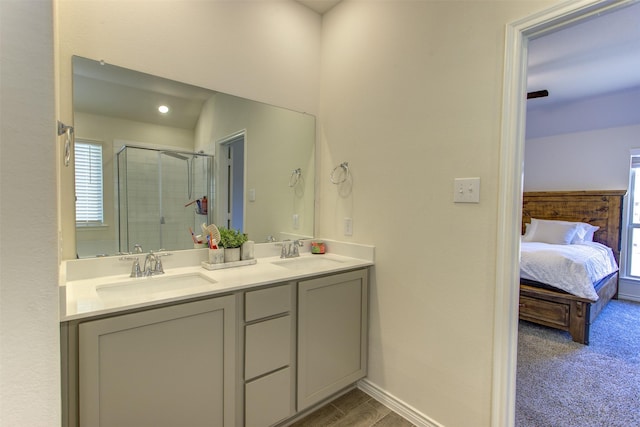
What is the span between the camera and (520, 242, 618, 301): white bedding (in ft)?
9.15

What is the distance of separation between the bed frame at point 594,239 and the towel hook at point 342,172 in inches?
89.6

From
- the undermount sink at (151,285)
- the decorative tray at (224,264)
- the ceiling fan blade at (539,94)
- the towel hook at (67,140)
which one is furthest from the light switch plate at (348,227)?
the ceiling fan blade at (539,94)

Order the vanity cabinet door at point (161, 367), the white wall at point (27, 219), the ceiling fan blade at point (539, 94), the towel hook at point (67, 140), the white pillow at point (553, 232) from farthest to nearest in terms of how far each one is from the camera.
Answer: the white pillow at point (553, 232) → the ceiling fan blade at point (539, 94) → the towel hook at point (67, 140) → the vanity cabinet door at point (161, 367) → the white wall at point (27, 219)

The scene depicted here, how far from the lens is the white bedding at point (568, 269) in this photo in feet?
9.15

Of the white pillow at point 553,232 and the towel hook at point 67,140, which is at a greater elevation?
the towel hook at point 67,140

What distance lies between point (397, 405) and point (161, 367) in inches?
53.8

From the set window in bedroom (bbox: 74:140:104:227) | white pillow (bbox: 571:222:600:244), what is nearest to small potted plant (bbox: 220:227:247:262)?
window in bedroom (bbox: 74:140:104:227)

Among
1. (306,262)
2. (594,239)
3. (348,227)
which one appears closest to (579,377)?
(348,227)

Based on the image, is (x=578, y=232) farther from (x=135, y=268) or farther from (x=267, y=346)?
(x=135, y=268)

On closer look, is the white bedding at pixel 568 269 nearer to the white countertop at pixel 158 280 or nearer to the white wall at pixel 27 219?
the white countertop at pixel 158 280

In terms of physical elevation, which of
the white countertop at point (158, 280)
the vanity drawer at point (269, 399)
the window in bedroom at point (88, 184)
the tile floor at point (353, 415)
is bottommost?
the tile floor at point (353, 415)

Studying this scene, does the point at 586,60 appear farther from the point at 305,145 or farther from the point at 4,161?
the point at 4,161

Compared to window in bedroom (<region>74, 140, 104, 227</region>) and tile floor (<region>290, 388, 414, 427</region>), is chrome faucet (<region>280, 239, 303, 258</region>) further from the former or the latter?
window in bedroom (<region>74, 140, 104, 227</region>)

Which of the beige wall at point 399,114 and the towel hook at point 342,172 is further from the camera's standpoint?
the towel hook at point 342,172
